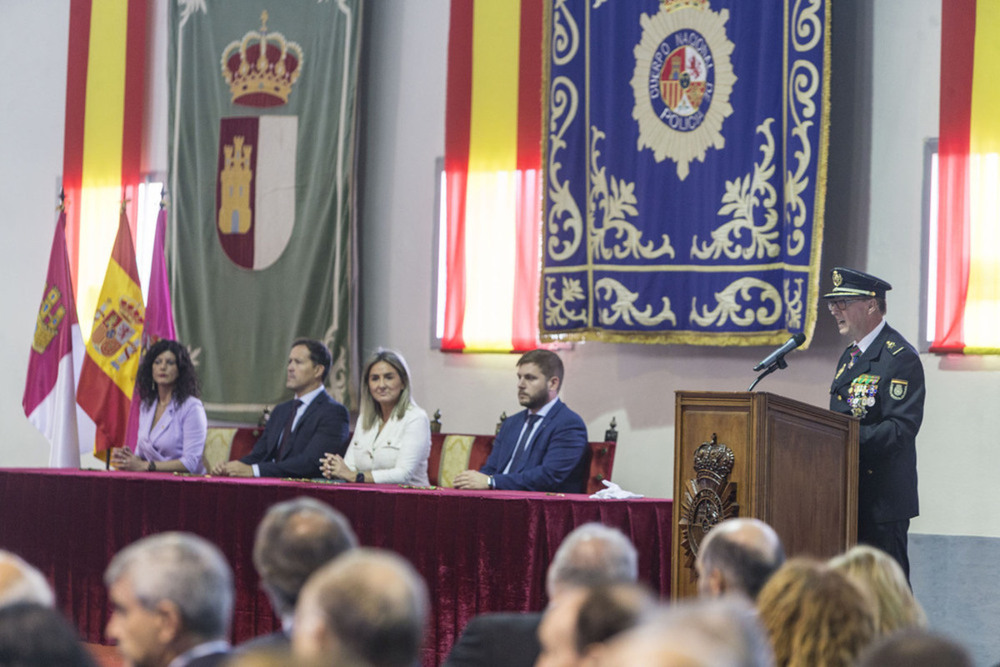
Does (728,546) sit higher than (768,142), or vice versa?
(768,142)

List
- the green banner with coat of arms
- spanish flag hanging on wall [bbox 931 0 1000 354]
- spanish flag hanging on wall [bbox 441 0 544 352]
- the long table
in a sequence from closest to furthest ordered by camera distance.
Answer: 1. the long table
2. spanish flag hanging on wall [bbox 931 0 1000 354]
3. spanish flag hanging on wall [bbox 441 0 544 352]
4. the green banner with coat of arms

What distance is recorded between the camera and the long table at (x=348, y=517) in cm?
503

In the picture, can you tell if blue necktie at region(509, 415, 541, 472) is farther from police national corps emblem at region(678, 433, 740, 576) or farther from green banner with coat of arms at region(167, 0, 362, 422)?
green banner with coat of arms at region(167, 0, 362, 422)

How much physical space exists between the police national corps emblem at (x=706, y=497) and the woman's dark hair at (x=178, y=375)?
3298 mm

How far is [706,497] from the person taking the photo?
4301mm

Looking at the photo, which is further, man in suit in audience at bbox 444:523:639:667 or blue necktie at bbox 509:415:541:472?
blue necktie at bbox 509:415:541:472

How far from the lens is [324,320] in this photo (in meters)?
7.88

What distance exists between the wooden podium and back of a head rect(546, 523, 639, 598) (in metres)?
1.79

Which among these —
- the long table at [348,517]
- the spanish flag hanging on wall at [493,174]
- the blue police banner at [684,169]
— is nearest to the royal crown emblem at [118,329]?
the long table at [348,517]

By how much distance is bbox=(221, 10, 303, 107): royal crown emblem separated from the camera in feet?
26.6

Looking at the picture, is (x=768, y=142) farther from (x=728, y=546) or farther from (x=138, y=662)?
(x=138, y=662)

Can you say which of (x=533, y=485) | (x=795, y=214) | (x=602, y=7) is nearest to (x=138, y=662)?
(x=533, y=485)

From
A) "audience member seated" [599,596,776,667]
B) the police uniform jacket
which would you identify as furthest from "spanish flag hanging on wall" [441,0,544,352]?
"audience member seated" [599,596,776,667]

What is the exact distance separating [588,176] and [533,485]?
6.78 ft
